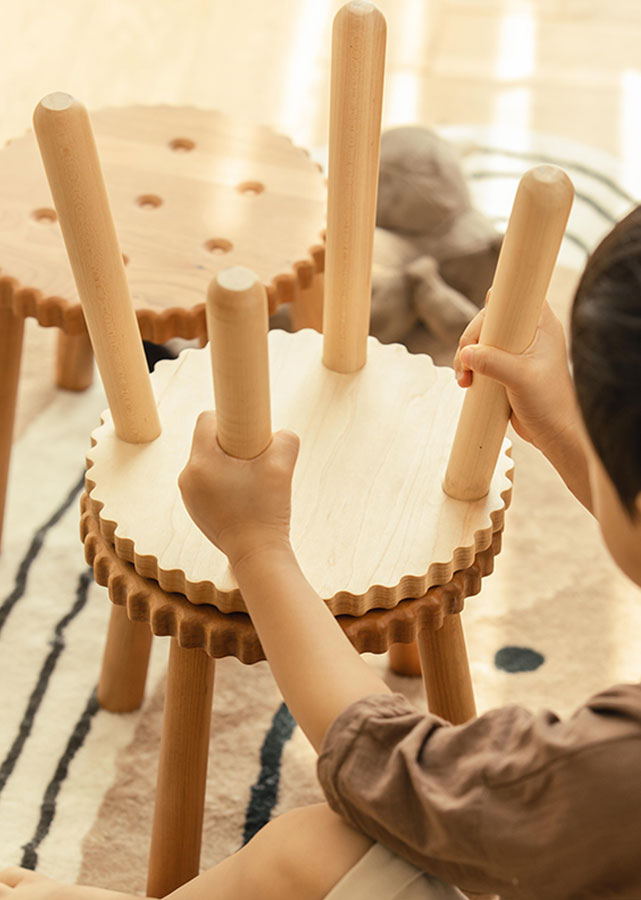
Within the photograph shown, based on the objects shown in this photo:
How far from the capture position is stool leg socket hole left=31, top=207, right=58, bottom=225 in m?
0.95

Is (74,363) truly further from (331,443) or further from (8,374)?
(331,443)

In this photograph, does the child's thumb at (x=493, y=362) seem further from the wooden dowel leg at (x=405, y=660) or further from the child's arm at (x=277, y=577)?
the wooden dowel leg at (x=405, y=660)

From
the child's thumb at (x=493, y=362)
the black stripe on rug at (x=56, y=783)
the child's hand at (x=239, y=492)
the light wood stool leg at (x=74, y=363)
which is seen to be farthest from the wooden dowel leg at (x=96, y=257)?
the light wood stool leg at (x=74, y=363)

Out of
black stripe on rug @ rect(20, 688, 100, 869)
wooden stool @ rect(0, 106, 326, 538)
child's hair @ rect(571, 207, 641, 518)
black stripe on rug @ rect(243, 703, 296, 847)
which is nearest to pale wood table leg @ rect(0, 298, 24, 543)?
wooden stool @ rect(0, 106, 326, 538)

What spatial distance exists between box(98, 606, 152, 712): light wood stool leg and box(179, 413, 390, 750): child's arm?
0.92 ft

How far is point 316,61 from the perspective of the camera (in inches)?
67.1

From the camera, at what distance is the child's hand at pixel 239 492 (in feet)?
2.07

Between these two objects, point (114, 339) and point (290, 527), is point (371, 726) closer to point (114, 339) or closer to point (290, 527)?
point (290, 527)

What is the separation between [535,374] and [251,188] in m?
0.41

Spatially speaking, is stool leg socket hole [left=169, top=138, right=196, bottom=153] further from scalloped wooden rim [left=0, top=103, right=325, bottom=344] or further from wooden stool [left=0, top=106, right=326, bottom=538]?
scalloped wooden rim [left=0, top=103, right=325, bottom=344]

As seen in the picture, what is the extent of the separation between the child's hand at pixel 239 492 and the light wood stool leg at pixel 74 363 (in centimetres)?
60

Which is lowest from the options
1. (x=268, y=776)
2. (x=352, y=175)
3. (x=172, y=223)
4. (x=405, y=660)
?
(x=268, y=776)

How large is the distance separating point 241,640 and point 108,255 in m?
0.23

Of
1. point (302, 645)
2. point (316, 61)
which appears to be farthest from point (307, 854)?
point (316, 61)
